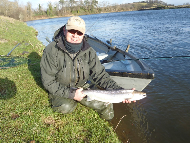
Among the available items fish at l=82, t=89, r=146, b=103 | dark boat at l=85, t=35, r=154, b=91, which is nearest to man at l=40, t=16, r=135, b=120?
fish at l=82, t=89, r=146, b=103

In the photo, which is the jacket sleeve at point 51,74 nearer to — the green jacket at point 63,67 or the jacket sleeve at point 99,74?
the green jacket at point 63,67

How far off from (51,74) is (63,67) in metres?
0.36

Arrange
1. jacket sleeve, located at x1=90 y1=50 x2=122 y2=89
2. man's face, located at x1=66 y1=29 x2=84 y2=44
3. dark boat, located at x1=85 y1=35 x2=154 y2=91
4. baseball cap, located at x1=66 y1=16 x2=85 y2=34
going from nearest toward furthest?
baseball cap, located at x1=66 y1=16 x2=85 y2=34, man's face, located at x1=66 y1=29 x2=84 y2=44, jacket sleeve, located at x1=90 y1=50 x2=122 y2=89, dark boat, located at x1=85 y1=35 x2=154 y2=91

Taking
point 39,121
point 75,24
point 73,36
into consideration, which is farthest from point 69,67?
point 39,121

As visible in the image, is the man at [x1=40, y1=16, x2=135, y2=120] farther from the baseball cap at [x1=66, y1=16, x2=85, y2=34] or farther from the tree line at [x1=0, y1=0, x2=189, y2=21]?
the tree line at [x1=0, y1=0, x2=189, y2=21]

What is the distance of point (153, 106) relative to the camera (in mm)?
5473

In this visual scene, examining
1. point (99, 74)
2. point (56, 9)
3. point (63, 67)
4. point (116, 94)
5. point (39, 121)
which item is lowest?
point (39, 121)

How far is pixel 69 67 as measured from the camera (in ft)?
11.9

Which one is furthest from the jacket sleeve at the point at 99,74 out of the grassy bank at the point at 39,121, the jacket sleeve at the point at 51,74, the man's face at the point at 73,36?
the grassy bank at the point at 39,121

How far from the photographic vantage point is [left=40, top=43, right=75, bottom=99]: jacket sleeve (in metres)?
3.52

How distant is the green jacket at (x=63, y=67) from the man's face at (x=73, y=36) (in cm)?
24

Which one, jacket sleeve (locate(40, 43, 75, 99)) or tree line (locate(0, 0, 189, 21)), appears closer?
jacket sleeve (locate(40, 43, 75, 99))

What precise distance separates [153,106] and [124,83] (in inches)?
59.8

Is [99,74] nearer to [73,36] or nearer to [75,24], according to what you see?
[73,36]
